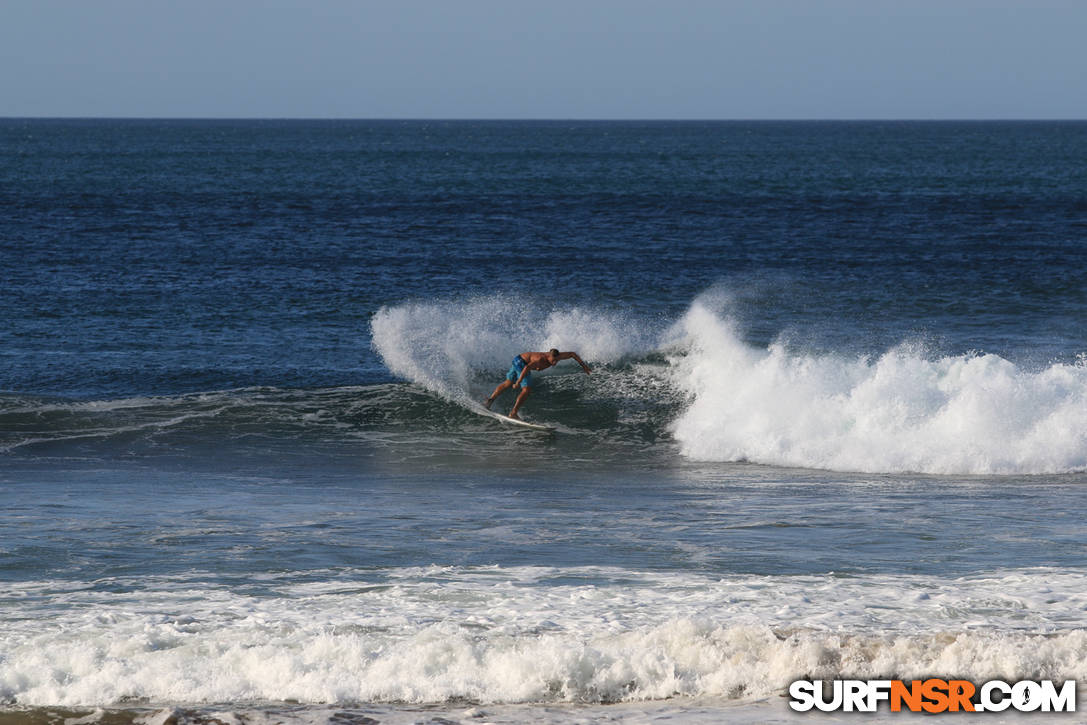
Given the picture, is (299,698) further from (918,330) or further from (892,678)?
(918,330)

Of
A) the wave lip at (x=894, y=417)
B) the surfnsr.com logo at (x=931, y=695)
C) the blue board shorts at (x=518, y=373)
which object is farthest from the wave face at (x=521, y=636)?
the blue board shorts at (x=518, y=373)

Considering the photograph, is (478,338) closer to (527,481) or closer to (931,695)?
(527,481)

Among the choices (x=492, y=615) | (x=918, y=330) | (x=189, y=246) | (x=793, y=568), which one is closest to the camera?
(x=492, y=615)

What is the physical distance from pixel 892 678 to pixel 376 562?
4.62m

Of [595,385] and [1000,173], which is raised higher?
[1000,173]

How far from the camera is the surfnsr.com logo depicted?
7.38 meters

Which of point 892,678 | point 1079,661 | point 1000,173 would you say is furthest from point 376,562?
point 1000,173

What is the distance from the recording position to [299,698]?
301 inches

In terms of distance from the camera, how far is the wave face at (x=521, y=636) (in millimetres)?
7758

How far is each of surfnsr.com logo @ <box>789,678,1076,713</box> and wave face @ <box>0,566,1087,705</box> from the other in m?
0.14

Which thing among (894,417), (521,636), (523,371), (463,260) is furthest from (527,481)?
(463,260)

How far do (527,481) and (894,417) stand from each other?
17.6ft

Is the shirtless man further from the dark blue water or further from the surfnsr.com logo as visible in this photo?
the surfnsr.com logo

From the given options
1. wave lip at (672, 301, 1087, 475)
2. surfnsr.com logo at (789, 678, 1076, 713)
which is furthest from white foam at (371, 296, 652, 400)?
surfnsr.com logo at (789, 678, 1076, 713)
